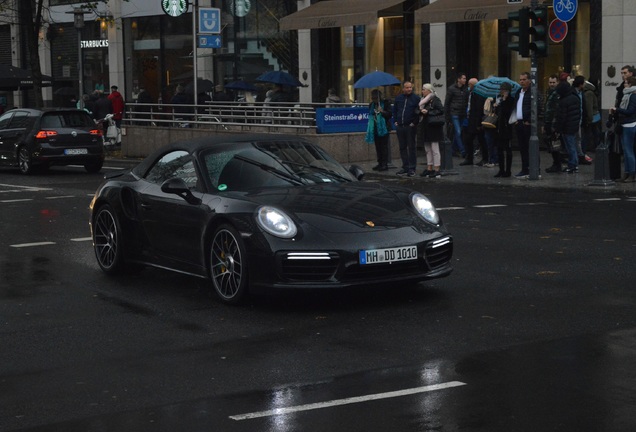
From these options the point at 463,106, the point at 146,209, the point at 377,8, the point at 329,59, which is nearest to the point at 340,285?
the point at 146,209

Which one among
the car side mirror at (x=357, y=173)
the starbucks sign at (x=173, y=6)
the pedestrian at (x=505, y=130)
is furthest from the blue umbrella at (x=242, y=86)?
the car side mirror at (x=357, y=173)

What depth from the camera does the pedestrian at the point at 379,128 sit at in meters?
25.2

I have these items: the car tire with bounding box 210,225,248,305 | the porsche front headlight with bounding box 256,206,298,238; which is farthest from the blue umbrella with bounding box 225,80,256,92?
the porsche front headlight with bounding box 256,206,298,238

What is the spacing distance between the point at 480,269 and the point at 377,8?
2261 centimetres

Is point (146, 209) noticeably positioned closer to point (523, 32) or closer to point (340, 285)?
point (340, 285)

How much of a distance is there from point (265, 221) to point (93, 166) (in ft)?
60.6

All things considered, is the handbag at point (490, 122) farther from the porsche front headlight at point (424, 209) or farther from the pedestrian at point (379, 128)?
the porsche front headlight at point (424, 209)

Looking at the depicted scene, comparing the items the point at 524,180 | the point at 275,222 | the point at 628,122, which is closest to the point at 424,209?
the point at 275,222

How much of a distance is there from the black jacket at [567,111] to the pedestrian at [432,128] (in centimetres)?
214

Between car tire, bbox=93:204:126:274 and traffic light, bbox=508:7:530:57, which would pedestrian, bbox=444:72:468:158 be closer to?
traffic light, bbox=508:7:530:57

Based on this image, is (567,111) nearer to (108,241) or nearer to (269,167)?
(108,241)

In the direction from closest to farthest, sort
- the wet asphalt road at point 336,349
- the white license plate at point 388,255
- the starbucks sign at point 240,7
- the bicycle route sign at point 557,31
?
the wet asphalt road at point 336,349
the white license plate at point 388,255
the bicycle route sign at point 557,31
the starbucks sign at point 240,7

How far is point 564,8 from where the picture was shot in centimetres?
2319

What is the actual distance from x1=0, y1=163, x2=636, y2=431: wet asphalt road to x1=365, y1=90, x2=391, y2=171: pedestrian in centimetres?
1192
